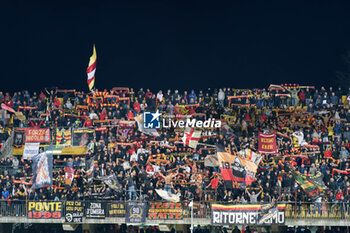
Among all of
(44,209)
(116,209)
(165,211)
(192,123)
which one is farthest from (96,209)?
(192,123)

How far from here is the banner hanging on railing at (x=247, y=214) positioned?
42.3m

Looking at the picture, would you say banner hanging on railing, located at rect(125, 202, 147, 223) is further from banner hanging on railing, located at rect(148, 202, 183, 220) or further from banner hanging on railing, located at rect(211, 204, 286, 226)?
banner hanging on railing, located at rect(211, 204, 286, 226)

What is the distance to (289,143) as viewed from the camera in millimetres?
48875

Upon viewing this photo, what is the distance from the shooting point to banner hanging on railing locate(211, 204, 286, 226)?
4231 centimetres

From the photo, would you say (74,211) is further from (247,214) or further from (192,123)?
(192,123)

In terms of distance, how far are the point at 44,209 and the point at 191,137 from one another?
1106 centimetres

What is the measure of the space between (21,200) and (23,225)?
553cm

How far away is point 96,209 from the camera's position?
1751 inches

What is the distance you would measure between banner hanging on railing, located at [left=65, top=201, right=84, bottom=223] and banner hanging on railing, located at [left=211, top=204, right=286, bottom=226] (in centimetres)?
787

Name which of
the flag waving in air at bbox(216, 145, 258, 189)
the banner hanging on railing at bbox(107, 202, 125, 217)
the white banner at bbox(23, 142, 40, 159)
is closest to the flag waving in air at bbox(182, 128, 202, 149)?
the flag waving in air at bbox(216, 145, 258, 189)

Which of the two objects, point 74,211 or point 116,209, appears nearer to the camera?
point 116,209

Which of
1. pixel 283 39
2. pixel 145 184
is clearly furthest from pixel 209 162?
pixel 283 39

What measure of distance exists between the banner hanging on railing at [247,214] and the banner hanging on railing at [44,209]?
929 cm

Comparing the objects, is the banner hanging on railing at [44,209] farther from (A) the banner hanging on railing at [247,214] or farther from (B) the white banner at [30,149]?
(A) the banner hanging on railing at [247,214]
